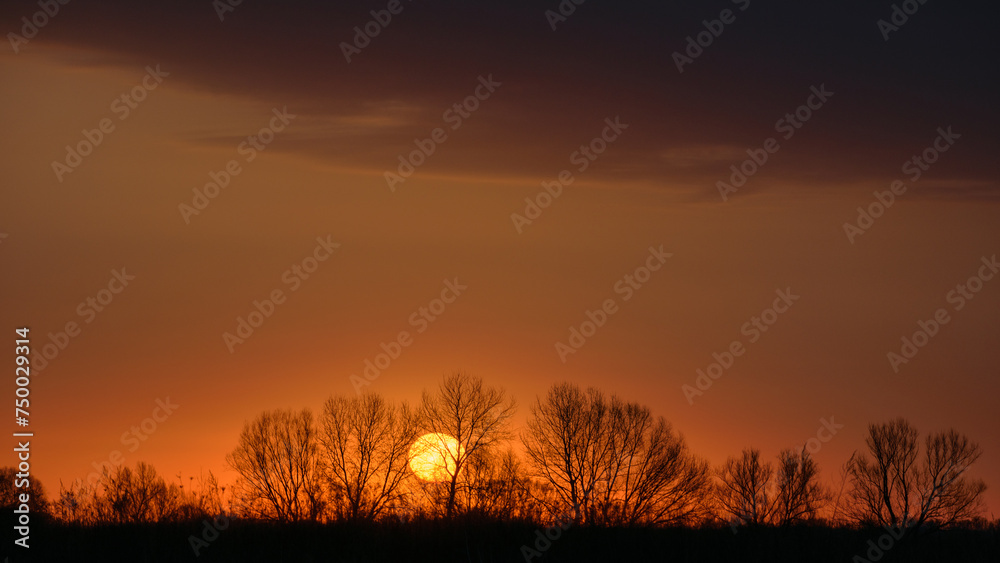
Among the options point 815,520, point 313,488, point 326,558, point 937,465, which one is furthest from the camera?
point 937,465

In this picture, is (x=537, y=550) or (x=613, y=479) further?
(x=613, y=479)

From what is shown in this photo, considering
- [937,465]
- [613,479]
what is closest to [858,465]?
[937,465]

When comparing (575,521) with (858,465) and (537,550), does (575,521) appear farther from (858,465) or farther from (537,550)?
(858,465)

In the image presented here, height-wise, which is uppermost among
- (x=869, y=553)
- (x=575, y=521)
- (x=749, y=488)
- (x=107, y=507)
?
(x=749, y=488)

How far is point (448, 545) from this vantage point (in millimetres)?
18047

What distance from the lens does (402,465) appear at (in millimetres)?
81812

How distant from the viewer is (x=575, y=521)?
19.2 meters

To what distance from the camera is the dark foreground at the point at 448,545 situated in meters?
17.7

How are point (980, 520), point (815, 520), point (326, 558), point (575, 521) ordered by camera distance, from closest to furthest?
point (326, 558) < point (575, 521) < point (815, 520) < point (980, 520)

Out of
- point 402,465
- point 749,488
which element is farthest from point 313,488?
point 749,488

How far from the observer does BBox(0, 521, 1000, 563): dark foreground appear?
17703 millimetres

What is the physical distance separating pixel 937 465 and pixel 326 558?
92526 mm

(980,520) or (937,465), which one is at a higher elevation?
(937,465)

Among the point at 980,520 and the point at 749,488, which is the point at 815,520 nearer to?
the point at 980,520
